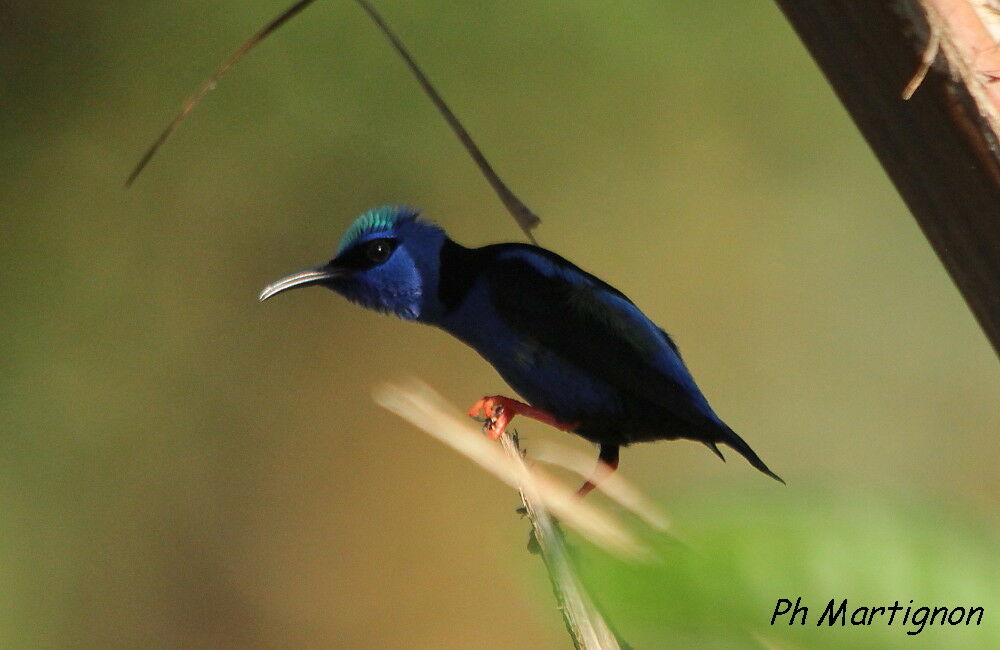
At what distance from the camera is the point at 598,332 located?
1.05 meters

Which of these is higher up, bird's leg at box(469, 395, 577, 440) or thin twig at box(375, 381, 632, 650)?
thin twig at box(375, 381, 632, 650)

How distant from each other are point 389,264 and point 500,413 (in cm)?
30

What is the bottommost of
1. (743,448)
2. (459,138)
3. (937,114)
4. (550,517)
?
(743,448)

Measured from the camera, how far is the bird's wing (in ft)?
3.27

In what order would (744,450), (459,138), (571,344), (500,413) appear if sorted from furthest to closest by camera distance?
(571,344), (500,413), (744,450), (459,138)

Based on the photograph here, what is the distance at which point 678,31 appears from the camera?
3262 mm

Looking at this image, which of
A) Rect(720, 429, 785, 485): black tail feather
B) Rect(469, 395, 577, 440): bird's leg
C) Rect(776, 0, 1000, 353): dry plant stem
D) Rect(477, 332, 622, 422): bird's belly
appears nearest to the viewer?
Rect(776, 0, 1000, 353): dry plant stem

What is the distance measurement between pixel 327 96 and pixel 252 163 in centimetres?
36

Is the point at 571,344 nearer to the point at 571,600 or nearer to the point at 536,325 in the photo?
the point at 536,325

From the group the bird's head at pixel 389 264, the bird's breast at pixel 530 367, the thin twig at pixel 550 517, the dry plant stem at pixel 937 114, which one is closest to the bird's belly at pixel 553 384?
the bird's breast at pixel 530 367

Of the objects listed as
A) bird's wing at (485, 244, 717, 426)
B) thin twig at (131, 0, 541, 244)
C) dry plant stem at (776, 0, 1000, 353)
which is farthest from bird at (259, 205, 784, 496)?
dry plant stem at (776, 0, 1000, 353)

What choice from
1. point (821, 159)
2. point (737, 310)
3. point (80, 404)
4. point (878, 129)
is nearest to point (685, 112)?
point (821, 159)

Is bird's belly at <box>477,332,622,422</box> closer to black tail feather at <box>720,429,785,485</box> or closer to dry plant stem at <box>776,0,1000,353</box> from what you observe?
black tail feather at <box>720,429,785,485</box>

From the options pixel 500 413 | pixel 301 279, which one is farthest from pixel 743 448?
pixel 301 279
